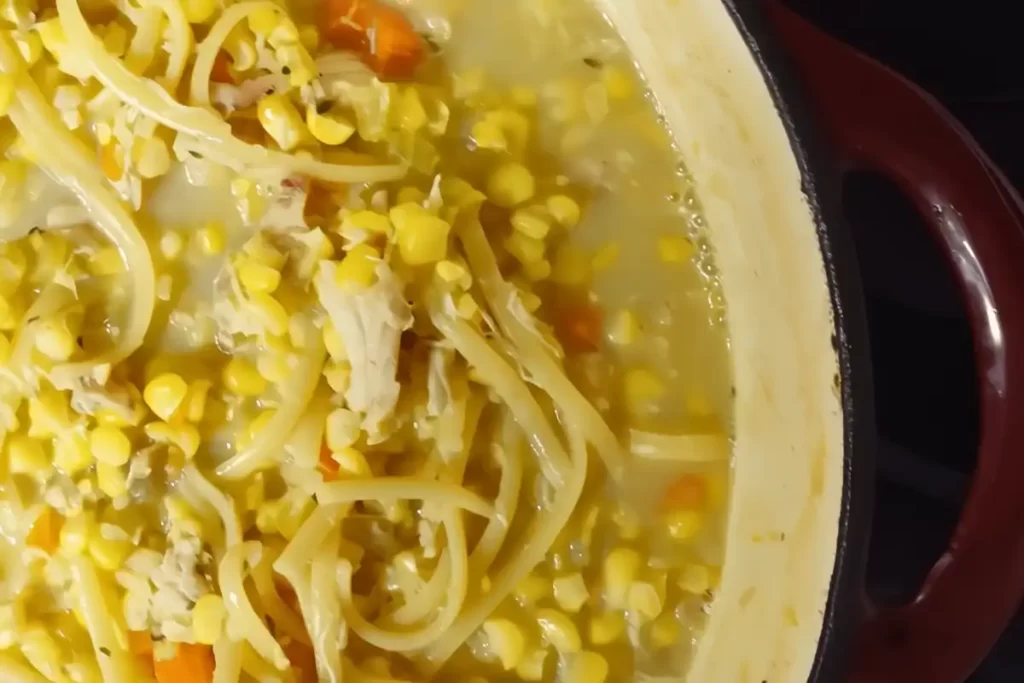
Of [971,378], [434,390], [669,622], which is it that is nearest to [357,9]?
[434,390]

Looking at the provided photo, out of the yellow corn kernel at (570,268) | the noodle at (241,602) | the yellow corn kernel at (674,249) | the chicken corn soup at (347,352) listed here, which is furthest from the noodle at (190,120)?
the noodle at (241,602)

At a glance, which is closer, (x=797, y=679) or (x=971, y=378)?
(x=797, y=679)

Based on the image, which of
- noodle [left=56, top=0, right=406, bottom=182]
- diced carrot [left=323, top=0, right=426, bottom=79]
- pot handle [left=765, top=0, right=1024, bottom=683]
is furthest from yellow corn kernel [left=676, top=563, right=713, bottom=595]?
diced carrot [left=323, top=0, right=426, bottom=79]

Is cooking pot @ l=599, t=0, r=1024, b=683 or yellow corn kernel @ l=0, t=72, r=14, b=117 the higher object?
cooking pot @ l=599, t=0, r=1024, b=683

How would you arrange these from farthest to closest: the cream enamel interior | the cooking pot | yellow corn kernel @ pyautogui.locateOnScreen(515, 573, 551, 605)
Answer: yellow corn kernel @ pyautogui.locateOnScreen(515, 573, 551, 605) < the cream enamel interior < the cooking pot

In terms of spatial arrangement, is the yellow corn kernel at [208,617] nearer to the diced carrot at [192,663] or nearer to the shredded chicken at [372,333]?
the diced carrot at [192,663]

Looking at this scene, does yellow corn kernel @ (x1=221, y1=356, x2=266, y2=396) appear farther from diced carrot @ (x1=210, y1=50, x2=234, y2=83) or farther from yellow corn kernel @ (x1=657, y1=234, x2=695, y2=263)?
yellow corn kernel @ (x1=657, y1=234, x2=695, y2=263)

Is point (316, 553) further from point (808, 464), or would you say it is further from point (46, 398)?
point (808, 464)
